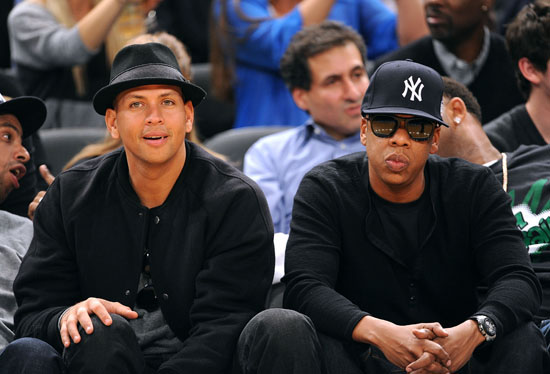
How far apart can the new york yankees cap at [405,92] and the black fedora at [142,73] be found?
1.90 ft

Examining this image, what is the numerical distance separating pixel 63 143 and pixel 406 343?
2252 mm

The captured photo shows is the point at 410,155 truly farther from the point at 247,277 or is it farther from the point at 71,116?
the point at 71,116

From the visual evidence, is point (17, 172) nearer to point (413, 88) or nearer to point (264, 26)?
point (413, 88)

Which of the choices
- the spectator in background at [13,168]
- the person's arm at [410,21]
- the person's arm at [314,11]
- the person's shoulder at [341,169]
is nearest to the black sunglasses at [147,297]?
the spectator in background at [13,168]

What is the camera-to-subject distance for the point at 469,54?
15.1ft

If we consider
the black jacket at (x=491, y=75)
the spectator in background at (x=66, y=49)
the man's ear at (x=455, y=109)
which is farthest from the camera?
the spectator in background at (x=66, y=49)

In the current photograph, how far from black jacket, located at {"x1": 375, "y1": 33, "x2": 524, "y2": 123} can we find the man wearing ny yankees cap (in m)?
1.49

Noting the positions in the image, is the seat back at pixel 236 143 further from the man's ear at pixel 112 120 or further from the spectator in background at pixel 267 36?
the man's ear at pixel 112 120

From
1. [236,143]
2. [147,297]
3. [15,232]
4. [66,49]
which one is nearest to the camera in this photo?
[147,297]

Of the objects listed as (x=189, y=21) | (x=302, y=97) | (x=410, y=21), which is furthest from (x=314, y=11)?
(x=189, y=21)

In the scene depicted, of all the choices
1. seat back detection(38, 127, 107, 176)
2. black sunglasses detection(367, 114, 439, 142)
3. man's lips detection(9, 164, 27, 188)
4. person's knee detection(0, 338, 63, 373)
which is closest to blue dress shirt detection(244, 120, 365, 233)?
seat back detection(38, 127, 107, 176)

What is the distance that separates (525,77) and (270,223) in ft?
5.41

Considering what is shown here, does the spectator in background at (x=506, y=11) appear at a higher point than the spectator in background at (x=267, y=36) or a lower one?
higher

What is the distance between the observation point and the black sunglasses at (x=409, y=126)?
9.55 ft
